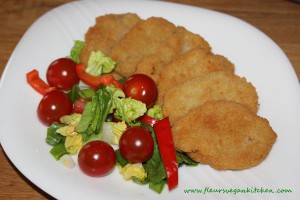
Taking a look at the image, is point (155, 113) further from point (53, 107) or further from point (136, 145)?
point (53, 107)

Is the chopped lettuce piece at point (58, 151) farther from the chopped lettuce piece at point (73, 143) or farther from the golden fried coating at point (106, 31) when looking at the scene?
the golden fried coating at point (106, 31)

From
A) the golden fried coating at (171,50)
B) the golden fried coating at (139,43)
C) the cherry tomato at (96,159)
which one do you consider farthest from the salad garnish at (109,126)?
the golden fried coating at (171,50)

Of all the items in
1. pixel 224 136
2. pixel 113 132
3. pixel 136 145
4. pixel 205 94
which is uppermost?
pixel 205 94

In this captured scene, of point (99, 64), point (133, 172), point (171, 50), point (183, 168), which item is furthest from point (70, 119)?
point (171, 50)

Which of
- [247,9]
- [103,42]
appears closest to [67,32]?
[103,42]

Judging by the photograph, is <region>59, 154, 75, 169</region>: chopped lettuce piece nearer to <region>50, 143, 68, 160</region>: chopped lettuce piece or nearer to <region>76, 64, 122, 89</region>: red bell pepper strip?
<region>50, 143, 68, 160</region>: chopped lettuce piece

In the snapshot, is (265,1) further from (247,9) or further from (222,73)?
(222,73)
